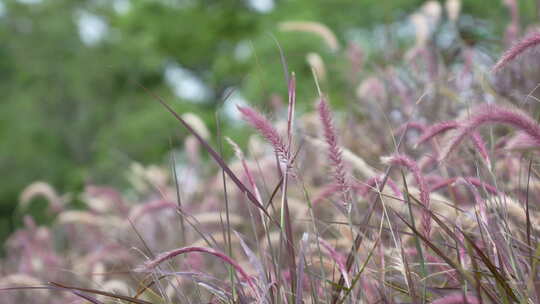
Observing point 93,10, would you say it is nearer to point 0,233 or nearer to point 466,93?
point 0,233

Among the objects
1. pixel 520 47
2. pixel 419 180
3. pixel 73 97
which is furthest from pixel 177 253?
pixel 73 97

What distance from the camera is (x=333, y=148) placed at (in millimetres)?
1363

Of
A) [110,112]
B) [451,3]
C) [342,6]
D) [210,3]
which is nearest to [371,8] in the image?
[342,6]

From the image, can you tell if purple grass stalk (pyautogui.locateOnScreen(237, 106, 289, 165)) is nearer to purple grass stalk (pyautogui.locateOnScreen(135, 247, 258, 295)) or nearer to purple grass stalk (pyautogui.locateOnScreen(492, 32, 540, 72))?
purple grass stalk (pyautogui.locateOnScreen(135, 247, 258, 295))

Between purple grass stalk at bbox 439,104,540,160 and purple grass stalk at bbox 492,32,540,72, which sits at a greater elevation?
purple grass stalk at bbox 492,32,540,72

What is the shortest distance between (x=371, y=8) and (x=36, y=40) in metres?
8.85

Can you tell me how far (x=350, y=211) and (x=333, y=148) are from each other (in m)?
0.14

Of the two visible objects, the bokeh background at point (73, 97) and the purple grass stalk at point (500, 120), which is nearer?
the purple grass stalk at point (500, 120)

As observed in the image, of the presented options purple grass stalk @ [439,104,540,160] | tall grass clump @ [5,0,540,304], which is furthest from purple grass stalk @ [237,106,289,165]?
purple grass stalk @ [439,104,540,160]

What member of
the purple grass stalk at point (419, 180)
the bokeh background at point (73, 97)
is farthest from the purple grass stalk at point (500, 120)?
the bokeh background at point (73, 97)

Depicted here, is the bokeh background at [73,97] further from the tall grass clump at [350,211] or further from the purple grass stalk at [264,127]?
the purple grass stalk at [264,127]

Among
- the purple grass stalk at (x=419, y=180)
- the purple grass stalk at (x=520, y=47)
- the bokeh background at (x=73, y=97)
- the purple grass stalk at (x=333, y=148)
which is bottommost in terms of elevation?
the purple grass stalk at (x=419, y=180)

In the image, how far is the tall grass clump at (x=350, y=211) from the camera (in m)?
1.35

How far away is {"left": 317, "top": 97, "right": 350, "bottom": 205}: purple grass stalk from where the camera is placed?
1351mm
